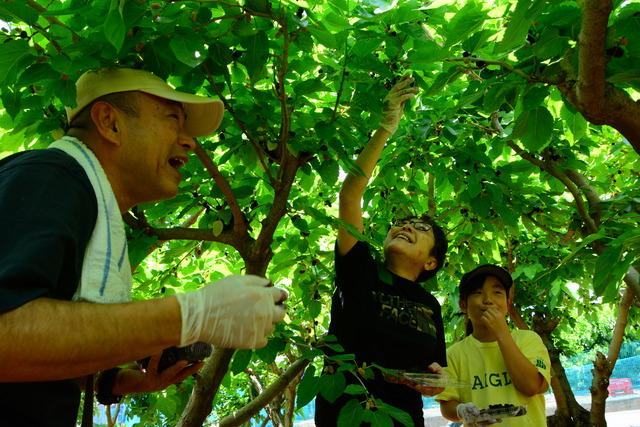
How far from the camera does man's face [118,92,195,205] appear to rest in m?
1.61

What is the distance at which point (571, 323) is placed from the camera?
670cm

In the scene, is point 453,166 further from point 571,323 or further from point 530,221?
point 571,323

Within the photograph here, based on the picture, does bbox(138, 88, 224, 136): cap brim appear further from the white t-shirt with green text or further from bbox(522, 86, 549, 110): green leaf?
the white t-shirt with green text

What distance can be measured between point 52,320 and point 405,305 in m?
1.76

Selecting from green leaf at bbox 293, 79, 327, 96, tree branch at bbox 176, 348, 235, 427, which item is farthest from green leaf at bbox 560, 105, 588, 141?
tree branch at bbox 176, 348, 235, 427

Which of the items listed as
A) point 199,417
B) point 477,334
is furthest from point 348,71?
point 477,334

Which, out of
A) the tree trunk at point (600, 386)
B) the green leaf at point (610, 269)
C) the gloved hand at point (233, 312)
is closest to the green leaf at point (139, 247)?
the gloved hand at point (233, 312)

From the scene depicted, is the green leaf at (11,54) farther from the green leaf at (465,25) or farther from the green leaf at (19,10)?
the green leaf at (465,25)

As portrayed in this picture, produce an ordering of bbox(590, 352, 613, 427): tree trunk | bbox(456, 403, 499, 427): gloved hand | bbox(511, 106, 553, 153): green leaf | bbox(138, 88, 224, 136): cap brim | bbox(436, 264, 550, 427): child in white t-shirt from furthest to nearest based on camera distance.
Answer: bbox(590, 352, 613, 427): tree trunk, bbox(436, 264, 550, 427): child in white t-shirt, bbox(456, 403, 499, 427): gloved hand, bbox(511, 106, 553, 153): green leaf, bbox(138, 88, 224, 136): cap brim

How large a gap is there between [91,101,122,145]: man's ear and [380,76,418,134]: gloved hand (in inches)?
44.5

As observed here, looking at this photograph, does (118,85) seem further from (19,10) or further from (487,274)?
(487,274)

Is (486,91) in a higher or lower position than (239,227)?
higher

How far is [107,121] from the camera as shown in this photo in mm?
1598

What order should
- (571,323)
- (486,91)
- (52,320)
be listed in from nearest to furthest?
(52,320)
(486,91)
(571,323)
